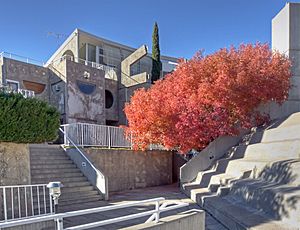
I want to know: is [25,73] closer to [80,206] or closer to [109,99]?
[109,99]

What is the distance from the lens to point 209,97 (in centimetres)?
973

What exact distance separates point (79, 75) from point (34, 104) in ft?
41.6

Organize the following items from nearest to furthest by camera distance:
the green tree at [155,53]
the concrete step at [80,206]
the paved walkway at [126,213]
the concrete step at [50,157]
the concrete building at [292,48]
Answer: the paved walkway at [126,213]
the concrete step at [80,206]
the concrete step at [50,157]
the concrete building at [292,48]
the green tree at [155,53]

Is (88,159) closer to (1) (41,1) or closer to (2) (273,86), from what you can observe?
(2) (273,86)

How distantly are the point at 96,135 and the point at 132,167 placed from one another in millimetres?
2052

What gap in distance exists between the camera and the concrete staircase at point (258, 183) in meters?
4.93

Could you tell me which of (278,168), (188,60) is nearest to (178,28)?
(188,60)

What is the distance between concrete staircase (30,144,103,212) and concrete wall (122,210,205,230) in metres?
4.48

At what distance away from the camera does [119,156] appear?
36.3 ft

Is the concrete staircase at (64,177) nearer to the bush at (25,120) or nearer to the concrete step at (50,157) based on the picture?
the concrete step at (50,157)

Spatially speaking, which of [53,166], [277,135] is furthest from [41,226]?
[277,135]

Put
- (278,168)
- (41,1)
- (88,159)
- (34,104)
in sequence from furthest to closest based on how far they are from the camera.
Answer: (41,1)
(88,159)
(278,168)
(34,104)

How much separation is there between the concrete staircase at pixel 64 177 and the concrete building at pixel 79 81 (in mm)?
5263

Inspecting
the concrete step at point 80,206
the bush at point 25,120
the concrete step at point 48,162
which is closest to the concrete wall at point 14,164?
the bush at point 25,120
